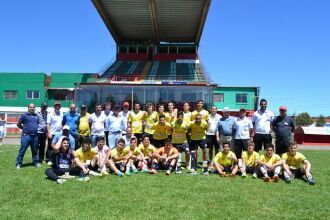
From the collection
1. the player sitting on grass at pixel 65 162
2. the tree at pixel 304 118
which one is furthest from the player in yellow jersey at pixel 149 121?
the tree at pixel 304 118

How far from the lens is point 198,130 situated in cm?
1030

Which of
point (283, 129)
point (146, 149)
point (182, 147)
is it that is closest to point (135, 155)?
point (146, 149)

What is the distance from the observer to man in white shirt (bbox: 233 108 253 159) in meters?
10.3

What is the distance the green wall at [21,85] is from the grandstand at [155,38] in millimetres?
10350

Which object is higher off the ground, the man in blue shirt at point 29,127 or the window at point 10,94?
the window at point 10,94

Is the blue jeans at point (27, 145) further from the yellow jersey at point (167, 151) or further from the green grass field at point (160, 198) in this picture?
the yellow jersey at point (167, 151)

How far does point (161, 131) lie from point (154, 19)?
3222 cm

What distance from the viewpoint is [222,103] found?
43812mm

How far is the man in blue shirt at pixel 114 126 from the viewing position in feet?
35.2

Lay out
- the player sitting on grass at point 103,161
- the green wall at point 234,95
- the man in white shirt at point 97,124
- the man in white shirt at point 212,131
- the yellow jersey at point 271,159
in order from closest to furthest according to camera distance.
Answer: the player sitting on grass at point 103,161, the yellow jersey at point 271,159, the man in white shirt at point 97,124, the man in white shirt at point 212,131, the green wall at point 234,95

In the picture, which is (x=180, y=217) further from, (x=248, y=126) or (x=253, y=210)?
(x=248, y=126)

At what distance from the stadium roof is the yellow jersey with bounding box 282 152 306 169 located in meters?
28.8

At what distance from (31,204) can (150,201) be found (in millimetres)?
1906

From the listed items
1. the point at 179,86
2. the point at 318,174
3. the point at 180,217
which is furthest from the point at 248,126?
the point at 179,86
